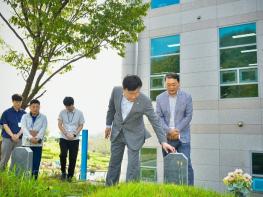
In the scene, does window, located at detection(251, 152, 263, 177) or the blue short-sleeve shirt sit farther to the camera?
window, located at detection(251, 152, 263, 177)

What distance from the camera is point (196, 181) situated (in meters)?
13.2

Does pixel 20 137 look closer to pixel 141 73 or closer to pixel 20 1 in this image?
pixel 20 1

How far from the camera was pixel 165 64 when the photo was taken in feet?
48.2

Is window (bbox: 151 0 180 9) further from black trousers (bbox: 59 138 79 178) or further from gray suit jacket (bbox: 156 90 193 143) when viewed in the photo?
gray suit jacket (bbox: 156 90 193 143)

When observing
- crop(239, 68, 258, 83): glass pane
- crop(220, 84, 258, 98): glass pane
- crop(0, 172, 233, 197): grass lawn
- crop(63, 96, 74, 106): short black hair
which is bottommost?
crop(0, 172, 233, 197): grass lawn

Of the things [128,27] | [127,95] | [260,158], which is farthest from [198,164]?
[127,95]

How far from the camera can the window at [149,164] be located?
1447 centimetres

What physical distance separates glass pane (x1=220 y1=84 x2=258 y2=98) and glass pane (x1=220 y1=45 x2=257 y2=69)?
28.1 inches

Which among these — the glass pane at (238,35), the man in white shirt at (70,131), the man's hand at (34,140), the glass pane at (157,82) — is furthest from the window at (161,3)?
the man's hand at (34,140)

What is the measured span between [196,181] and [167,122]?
300 inches

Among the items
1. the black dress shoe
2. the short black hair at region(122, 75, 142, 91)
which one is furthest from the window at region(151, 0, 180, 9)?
the short black hair at region(122, 75, 142, 91)

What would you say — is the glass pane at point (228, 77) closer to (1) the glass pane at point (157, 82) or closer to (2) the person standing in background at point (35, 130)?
(1) the glass pane at point (157, 82)

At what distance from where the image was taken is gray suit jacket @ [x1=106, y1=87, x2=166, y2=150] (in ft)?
17.3

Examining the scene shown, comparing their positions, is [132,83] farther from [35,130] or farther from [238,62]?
[238,62]
